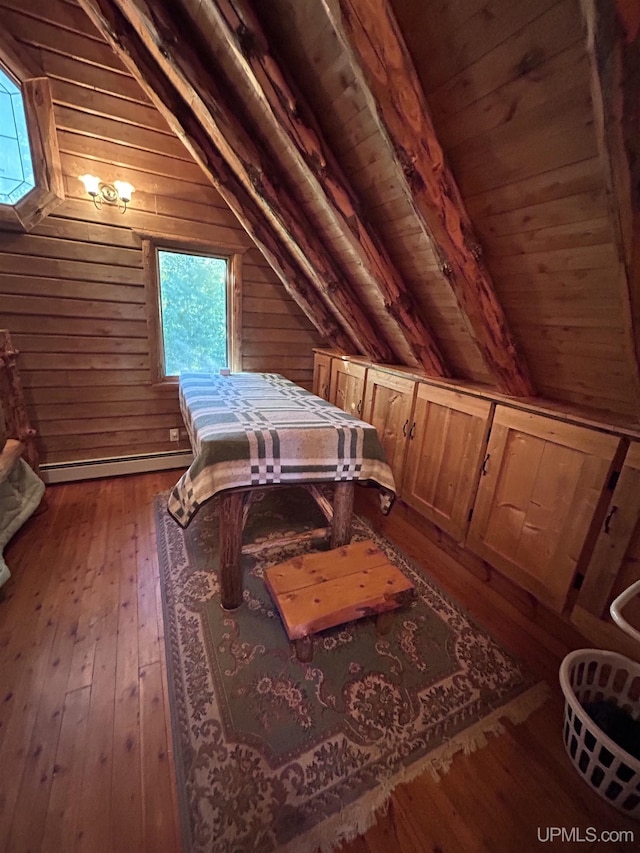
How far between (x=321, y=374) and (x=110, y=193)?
2.25 m

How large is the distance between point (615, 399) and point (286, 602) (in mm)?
1688

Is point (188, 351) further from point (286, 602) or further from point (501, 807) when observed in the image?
point (501, 807)

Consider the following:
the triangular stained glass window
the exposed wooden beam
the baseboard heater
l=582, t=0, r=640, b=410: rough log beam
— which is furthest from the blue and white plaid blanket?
the exposed wooden beam

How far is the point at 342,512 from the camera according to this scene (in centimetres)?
193

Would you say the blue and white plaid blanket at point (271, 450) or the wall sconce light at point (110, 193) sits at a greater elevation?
the wall sconce light at point (110, 193)

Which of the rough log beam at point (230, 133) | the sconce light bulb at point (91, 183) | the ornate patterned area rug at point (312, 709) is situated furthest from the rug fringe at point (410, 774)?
the sconce light bulb at point (91, 183)

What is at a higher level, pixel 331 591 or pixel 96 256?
pixel 96 256

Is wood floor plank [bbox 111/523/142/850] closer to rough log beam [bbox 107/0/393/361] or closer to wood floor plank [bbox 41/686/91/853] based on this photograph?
wood floor plank [bbox 41/686/91/853]

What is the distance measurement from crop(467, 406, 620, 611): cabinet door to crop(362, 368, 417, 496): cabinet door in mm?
677

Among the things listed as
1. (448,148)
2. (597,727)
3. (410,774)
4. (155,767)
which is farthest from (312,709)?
(448,148)

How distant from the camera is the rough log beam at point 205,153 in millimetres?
1891

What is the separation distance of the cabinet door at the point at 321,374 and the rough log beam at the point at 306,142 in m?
1.31

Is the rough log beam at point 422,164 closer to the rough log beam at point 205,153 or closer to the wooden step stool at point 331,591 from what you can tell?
the wooden step stool at point 331,591
